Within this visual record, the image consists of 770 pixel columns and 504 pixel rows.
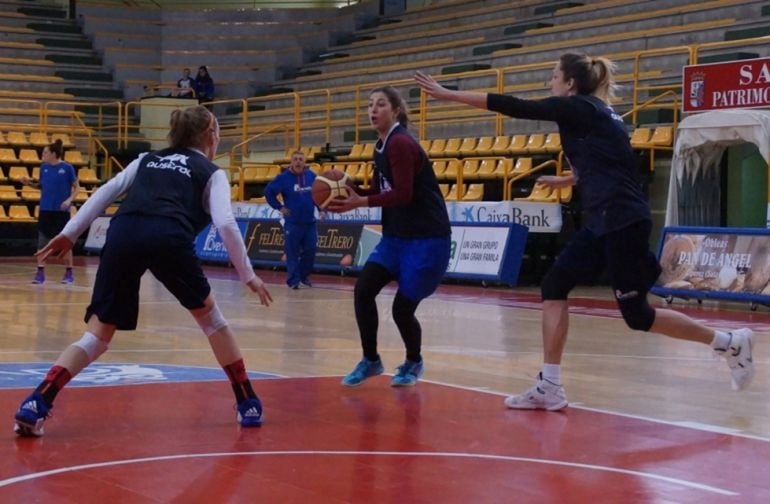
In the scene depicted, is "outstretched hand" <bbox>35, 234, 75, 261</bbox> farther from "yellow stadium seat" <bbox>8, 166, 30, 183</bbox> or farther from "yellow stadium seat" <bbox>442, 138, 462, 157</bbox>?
"yellow stadium seat" <bbox>8, 166, 30, 183</bbox>

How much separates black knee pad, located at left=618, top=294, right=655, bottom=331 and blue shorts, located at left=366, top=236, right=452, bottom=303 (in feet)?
4.99

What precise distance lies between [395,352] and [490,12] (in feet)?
74.5

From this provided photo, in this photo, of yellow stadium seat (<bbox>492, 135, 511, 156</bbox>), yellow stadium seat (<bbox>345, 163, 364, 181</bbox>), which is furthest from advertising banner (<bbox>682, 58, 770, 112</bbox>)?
yellow stadium seat (<bbox>345, 163, 364, 181</bbox>)

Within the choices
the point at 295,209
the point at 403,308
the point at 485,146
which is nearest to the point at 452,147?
the point at 485,146

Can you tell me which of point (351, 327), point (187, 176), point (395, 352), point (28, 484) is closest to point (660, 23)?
A: point (351, 327)

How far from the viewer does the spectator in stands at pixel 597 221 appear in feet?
23.0

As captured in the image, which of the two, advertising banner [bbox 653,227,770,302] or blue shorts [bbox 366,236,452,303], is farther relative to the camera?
advertising banner [bbox 653,227,770,302]

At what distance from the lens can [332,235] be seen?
2308cm

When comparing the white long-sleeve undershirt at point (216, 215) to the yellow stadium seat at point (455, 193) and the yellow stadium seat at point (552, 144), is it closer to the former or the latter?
the yellow stadium seat at point (455, 193)

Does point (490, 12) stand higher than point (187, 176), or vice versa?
point (490, 12)

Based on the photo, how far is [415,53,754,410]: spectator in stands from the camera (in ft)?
23.0

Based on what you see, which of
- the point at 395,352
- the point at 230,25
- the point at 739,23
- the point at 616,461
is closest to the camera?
the point at 616,461

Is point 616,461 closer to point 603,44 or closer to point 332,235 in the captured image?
point 332,235

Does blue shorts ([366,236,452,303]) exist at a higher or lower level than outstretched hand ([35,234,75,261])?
lower
